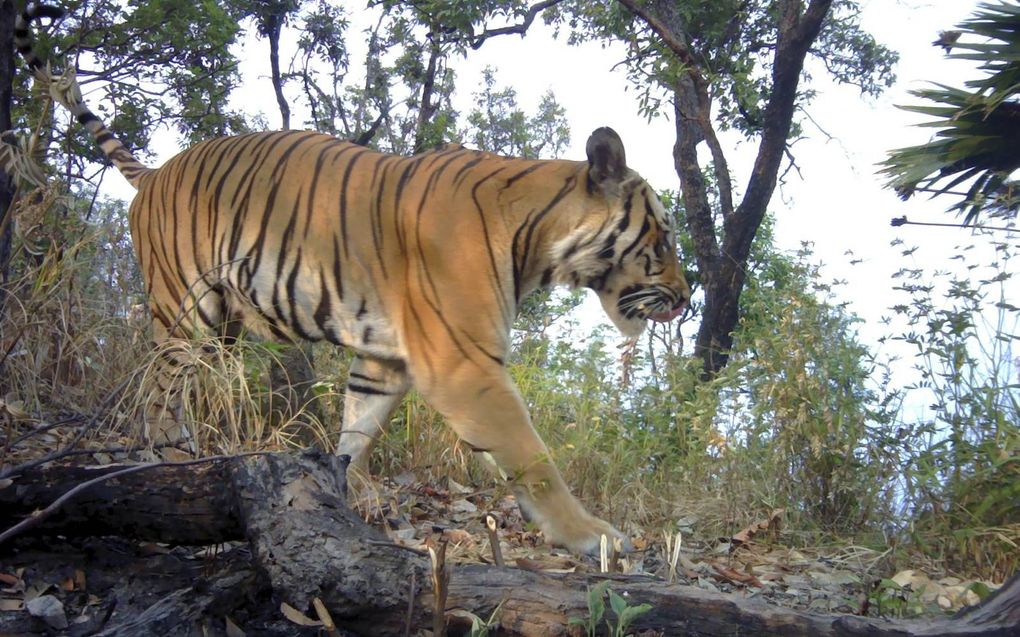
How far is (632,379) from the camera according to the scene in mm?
5512

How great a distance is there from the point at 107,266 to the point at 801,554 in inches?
168

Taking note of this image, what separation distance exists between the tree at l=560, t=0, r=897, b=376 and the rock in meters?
5.08

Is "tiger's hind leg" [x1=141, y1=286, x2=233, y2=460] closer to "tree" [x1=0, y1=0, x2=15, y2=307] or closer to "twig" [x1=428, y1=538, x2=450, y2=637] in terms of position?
"tree" [x1=0, y1=0, x2=15, y2=307]

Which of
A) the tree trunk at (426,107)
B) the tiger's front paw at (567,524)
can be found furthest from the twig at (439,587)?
the tree trunk at (426,107)

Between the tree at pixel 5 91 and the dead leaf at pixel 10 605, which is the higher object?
the tree at pixel 5 91

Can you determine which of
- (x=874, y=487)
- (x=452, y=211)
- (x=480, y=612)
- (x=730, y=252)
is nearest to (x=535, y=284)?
(x=452, y=211)

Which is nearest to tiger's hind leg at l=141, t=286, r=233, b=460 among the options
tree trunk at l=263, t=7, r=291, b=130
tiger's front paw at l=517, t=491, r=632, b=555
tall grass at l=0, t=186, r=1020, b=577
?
tall grass at l=0, t=186, r=1020, b=577

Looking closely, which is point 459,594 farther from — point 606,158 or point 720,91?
point 720,91

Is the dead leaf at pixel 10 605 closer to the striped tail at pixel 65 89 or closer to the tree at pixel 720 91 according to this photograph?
the striped tail at pixel 65 89

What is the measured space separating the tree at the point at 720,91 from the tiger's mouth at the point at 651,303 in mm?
2600

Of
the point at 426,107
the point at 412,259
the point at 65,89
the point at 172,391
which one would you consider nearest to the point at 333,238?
the point at 412,259

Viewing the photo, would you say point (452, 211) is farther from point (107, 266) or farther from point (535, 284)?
point (107, 266)

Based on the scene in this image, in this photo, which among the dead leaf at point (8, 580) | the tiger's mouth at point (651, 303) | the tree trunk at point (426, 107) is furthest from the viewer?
the tree trunk at point (426, 107)

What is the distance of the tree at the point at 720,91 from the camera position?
8.20 m
